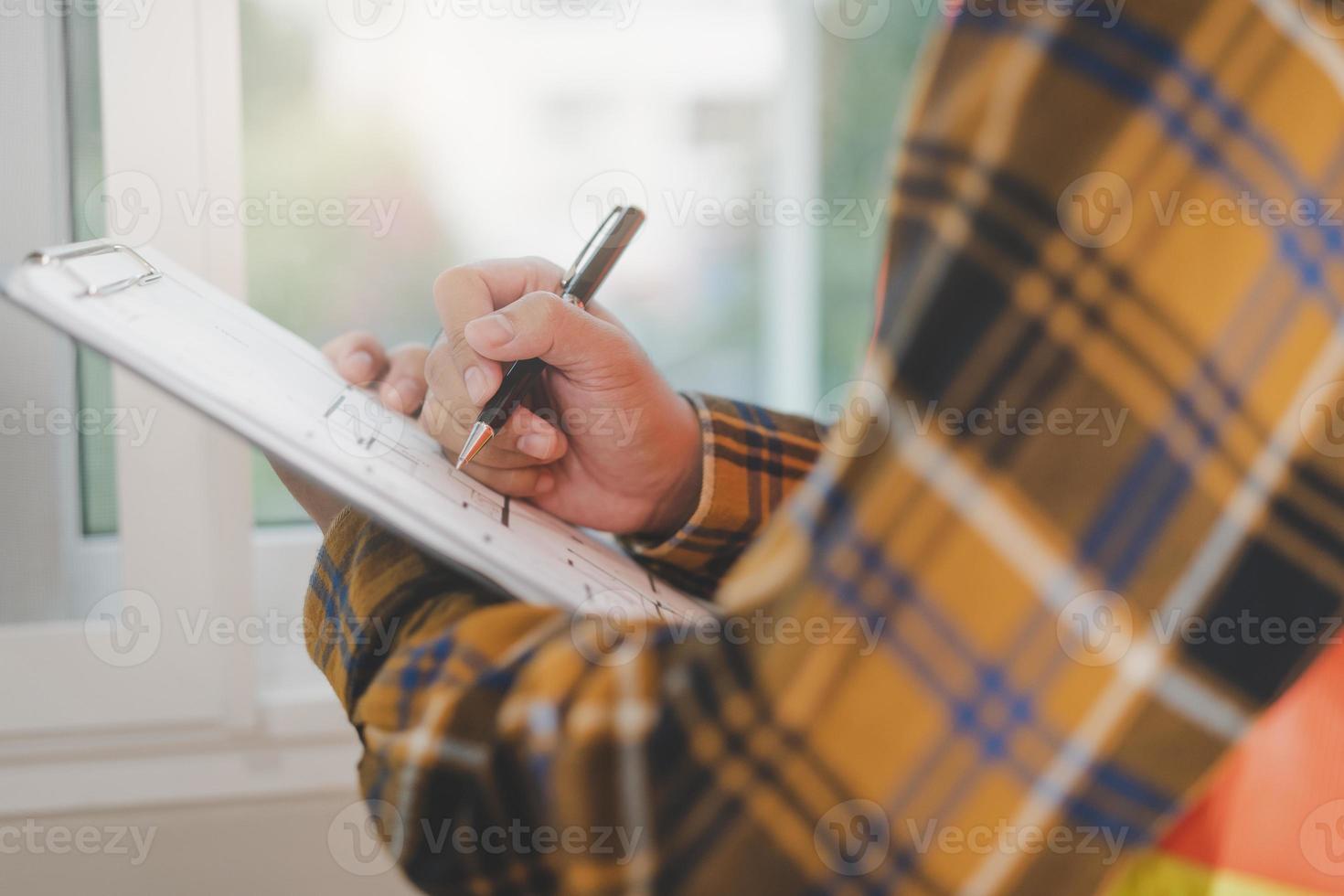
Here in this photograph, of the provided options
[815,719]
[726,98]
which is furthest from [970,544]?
[726,98]

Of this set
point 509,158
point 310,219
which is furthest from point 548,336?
point 509,158

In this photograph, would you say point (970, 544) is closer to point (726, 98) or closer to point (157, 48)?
point (157, 48)

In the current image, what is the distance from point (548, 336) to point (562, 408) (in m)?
0.10

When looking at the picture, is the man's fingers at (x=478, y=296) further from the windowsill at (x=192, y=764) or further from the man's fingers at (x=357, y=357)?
the windowsill at (x=192, y=764)

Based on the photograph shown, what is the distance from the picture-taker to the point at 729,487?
618mm

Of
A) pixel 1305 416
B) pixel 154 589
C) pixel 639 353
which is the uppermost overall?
pixel 1305 416

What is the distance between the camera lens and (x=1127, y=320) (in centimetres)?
26

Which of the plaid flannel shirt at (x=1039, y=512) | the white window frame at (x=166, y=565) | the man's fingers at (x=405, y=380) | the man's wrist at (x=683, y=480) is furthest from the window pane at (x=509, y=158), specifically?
the plaid flannel shirt at (x=1039, y=512)

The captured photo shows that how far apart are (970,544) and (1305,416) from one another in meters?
0.10

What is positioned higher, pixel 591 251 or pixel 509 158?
pixel 591 251

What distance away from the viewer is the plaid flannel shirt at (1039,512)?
26 centimetres

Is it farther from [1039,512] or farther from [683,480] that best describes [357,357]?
[1039,512]

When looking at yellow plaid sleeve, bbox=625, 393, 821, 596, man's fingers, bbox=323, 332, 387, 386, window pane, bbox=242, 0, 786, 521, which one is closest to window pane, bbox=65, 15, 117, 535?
window pane, bbox=242, 0, 786, 521

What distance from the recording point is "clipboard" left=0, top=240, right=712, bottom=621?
0.35 metres
